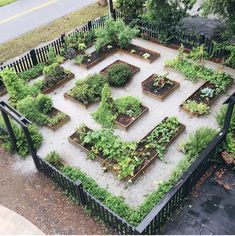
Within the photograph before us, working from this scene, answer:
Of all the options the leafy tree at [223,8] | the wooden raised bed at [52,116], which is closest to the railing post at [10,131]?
the wooden raised bed at [52,116]

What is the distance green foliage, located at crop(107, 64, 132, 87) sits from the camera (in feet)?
38.5

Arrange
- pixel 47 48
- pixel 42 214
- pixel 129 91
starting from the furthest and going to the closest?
pixel 47 48
pixel 129 91
pixel 42 214

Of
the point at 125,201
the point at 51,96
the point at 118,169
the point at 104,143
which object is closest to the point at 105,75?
the point at 51,96

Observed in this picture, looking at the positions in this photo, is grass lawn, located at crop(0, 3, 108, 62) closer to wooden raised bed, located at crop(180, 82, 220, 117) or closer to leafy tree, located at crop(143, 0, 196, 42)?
leafy tree, located at crop(143, 0, 196, 42)

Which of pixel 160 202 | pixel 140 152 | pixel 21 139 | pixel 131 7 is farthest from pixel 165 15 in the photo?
pixel 160 202

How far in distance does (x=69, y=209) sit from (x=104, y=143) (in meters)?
1.96

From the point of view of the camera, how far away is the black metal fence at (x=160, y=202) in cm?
734

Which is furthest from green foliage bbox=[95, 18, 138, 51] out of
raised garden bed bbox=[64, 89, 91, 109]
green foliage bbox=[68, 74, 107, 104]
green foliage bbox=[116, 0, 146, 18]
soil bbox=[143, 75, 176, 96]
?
raised garden bed bbox=[64, 89, 91, 109]

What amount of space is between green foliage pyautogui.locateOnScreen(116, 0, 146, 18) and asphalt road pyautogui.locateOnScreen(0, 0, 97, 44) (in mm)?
3934

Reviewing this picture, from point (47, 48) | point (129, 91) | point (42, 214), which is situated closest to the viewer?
point (42, 214)

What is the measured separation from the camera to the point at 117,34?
44.2 feet

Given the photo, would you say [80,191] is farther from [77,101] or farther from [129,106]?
[77,101]

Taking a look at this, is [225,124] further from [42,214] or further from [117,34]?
[117,34]

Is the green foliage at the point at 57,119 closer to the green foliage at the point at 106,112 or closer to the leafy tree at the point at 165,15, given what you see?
the green foliage at the point at 106,112
